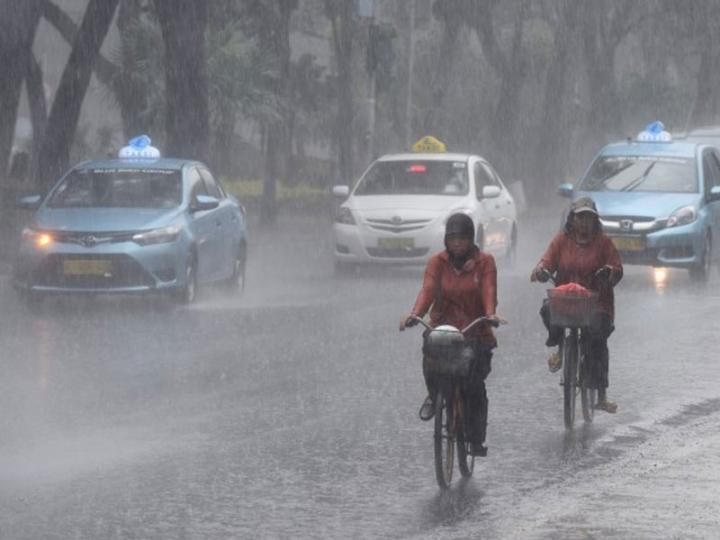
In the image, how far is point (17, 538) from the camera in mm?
8414

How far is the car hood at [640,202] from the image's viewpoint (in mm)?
23188

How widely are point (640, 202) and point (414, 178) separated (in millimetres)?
3353

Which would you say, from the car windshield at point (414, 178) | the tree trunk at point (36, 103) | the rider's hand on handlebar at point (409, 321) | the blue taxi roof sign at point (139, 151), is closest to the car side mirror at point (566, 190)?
the car windshield at point (414, 178)

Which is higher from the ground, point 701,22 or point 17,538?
point 701,22

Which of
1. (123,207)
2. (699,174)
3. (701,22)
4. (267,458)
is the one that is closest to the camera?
(267,458)

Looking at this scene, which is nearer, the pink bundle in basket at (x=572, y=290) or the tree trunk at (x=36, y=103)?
the pink bundle in basket at (x=572, y=290)

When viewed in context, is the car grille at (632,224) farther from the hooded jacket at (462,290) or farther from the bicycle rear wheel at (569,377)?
the hooded jacket at (462,290)

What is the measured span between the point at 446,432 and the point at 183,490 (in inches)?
52.0

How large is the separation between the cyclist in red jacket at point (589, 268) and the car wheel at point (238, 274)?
32.3 ft

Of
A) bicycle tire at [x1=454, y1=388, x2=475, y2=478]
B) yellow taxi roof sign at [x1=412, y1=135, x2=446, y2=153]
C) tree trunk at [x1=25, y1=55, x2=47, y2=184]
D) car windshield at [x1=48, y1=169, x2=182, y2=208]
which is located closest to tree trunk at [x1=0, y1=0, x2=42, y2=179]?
tree trunk at [x1=25, y1=55, x2=47, y2=184]

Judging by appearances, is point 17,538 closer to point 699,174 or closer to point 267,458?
point 267,458

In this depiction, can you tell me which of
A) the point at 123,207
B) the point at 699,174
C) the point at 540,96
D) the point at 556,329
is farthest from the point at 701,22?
the point at 556,329

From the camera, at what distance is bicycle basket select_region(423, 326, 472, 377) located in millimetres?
9547

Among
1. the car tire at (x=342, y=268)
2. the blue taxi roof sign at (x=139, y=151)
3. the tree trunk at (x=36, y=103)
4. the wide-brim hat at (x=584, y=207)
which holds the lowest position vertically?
the car tire at (x=342, y=268)
